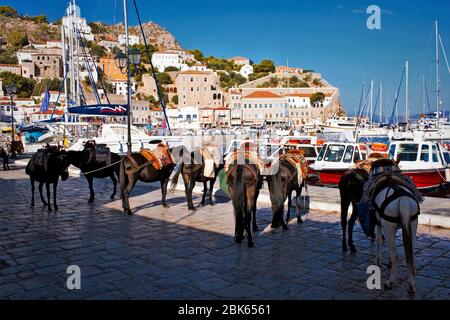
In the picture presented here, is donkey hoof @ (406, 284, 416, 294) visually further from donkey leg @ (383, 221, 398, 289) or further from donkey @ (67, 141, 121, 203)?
donkey @ (67, 141, 121, 203)

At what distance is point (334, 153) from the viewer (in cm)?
1725

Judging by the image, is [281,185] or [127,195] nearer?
[281,185]

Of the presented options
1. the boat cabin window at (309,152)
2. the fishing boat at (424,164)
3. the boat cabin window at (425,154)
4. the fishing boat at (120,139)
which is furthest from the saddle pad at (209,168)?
the fishing boat at (120,139)

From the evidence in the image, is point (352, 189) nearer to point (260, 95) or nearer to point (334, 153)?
point (334, 153)

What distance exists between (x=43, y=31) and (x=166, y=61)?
57293mm

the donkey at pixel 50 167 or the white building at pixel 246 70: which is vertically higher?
the white building at pixel 246 70

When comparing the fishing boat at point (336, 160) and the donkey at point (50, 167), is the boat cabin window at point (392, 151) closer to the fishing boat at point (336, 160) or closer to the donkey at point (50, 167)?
the fishing boat at point (336, 160)

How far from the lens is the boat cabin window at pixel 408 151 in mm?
15789

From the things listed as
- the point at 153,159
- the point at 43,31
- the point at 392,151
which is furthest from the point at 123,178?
the point at 43,31

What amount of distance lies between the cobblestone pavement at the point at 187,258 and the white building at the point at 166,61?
5892 inches

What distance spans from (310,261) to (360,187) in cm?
145

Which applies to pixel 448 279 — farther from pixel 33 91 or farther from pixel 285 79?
pixel 285 79

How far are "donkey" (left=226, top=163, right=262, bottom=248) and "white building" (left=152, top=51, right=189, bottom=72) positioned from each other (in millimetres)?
151208

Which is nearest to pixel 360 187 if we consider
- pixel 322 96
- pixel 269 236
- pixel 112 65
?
pixel 269 236
